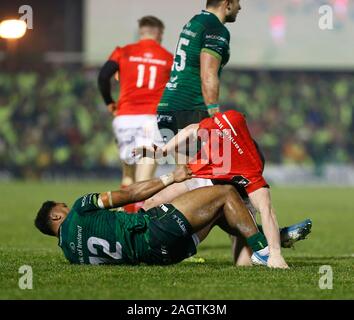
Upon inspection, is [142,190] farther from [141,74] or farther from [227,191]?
[141,74]

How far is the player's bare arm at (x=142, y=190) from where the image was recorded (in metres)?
7.85

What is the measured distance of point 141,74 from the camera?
516 inches

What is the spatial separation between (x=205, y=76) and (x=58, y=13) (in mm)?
23167

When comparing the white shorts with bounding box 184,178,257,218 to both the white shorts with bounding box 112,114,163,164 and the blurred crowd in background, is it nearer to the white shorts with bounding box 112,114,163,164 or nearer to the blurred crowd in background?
the white shorts with bounding box 112,114,163,164

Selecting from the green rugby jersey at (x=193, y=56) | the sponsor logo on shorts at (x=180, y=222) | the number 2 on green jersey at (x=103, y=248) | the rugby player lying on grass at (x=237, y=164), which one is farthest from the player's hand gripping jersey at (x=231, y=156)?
the green rugby jersey at (x=193, y=56)

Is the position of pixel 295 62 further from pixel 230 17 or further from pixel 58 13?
pixel 230 17

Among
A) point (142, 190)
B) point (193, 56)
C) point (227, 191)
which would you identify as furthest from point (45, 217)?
point (193, 56)

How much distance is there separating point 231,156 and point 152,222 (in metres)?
0.92

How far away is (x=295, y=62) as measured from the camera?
33.0 metres

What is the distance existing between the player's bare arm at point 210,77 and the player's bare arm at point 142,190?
1.49 m

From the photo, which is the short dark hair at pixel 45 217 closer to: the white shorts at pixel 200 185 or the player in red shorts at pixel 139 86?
the white shorts at pixel 200 185

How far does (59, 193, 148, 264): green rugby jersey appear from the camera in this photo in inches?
308

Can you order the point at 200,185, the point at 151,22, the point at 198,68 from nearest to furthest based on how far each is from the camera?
the point at 200,185 → the point at 198,68 → the point at 151,22

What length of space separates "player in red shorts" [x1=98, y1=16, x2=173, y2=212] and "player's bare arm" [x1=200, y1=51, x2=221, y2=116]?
12.2 ft
